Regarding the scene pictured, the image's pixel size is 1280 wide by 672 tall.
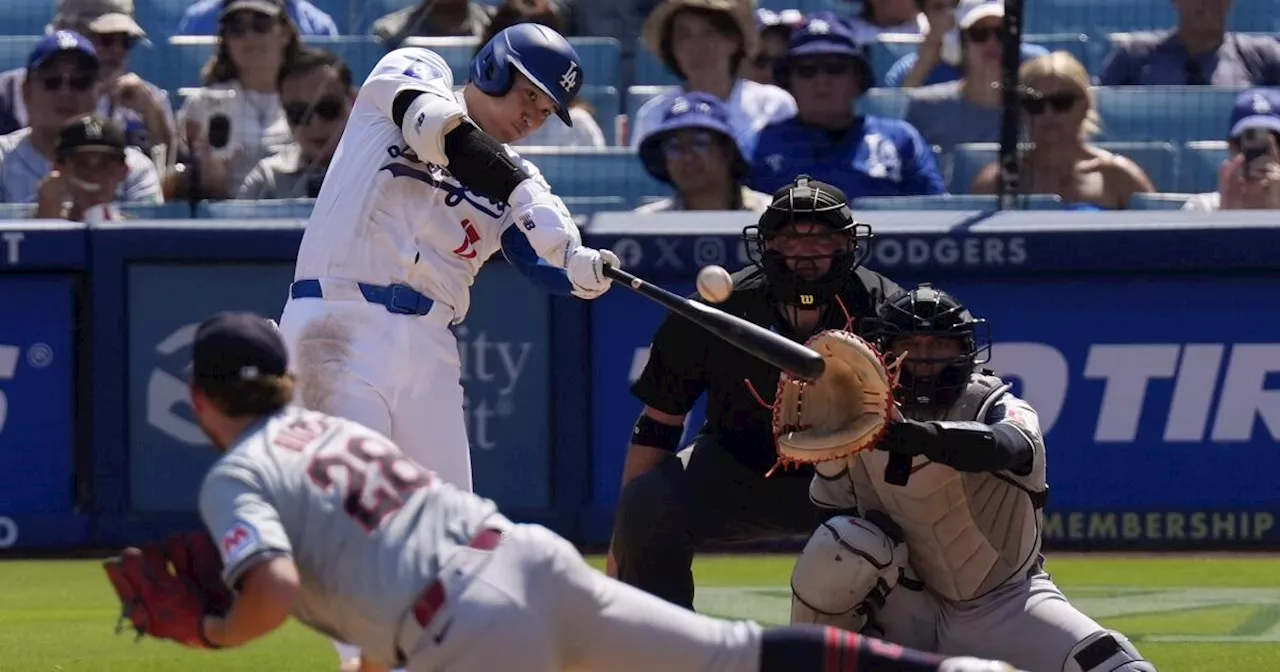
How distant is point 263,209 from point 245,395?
548 centimetres

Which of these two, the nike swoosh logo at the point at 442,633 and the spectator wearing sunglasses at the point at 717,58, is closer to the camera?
the nike swoosh logo at the point at 442,633

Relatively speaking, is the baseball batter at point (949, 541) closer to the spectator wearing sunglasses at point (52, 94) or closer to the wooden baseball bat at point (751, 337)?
the wooden baseball bat at point (751, 337)

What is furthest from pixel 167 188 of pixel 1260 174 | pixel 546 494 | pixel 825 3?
pixel 1260 174

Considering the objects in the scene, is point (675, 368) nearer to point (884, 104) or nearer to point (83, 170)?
point (83, 170)

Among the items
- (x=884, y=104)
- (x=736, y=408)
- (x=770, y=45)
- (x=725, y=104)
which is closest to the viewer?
(x=736, y=408)

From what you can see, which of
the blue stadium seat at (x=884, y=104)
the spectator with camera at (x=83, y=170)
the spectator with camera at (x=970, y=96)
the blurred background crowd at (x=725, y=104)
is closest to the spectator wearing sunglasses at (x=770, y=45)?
the blurred background crowd at (x=725, y=104)

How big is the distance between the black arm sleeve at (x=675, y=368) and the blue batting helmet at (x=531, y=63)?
843mm

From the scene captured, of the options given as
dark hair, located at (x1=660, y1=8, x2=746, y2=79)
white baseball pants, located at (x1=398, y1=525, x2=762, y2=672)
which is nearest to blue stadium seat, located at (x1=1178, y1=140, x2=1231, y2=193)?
dark hair, located at (x1=660, y1=8, x2=746, y2=79)

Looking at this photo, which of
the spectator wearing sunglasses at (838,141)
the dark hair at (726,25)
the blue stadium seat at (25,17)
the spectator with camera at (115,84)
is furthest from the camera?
the blue stadium seat at (25,17)

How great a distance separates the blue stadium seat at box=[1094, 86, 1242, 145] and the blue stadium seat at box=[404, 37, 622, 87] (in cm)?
257

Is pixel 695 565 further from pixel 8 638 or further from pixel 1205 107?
pixel 1205 107

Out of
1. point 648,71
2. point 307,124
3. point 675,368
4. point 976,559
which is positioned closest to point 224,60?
point 307,124

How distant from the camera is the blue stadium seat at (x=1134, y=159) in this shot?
10.4 m

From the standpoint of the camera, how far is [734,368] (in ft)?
21.2
